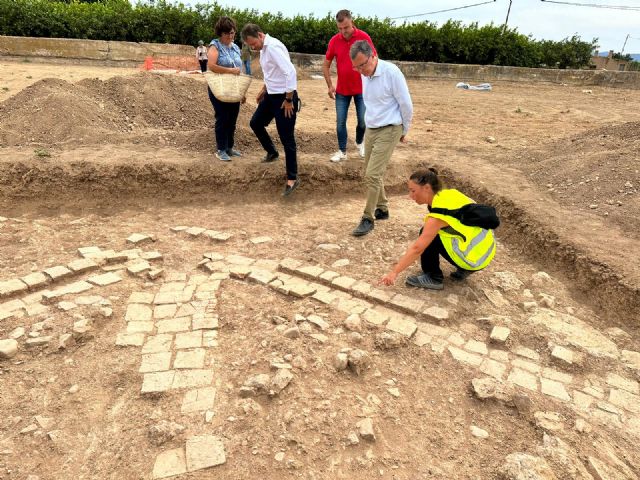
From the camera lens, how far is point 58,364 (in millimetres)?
3059

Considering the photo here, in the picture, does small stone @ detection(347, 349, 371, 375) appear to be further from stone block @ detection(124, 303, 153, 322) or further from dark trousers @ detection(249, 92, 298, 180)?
dark trousers @ detection(249, 92, 298, 180)

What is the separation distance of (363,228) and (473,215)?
160 cm

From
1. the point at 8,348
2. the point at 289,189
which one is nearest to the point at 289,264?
the point at 289,189

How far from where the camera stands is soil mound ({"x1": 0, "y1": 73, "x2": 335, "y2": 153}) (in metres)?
7.03

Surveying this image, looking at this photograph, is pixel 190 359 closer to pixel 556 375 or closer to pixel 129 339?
pixel 129 339

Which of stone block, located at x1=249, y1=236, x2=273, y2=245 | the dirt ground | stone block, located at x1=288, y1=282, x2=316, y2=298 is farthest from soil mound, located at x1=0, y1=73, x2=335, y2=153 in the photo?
stone block, located at x1=288, y1=282, x2=316, y2=298

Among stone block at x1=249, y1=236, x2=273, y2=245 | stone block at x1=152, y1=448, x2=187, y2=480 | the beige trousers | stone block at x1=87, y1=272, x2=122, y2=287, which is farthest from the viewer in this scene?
stone block at x1=249, y1=236, x2=273, y2=245

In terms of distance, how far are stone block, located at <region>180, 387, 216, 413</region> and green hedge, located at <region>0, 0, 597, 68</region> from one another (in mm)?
17626

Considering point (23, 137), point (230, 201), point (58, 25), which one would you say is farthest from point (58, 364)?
point (58, 25)

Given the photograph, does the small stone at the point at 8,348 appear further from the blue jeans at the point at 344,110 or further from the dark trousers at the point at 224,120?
the blue jeans at the point at 344,110

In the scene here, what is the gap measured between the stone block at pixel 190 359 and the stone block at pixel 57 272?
158 centimetres

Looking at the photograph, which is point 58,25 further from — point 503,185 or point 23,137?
point 503,185

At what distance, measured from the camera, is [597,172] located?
6.06m

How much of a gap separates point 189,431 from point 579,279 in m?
3.79
